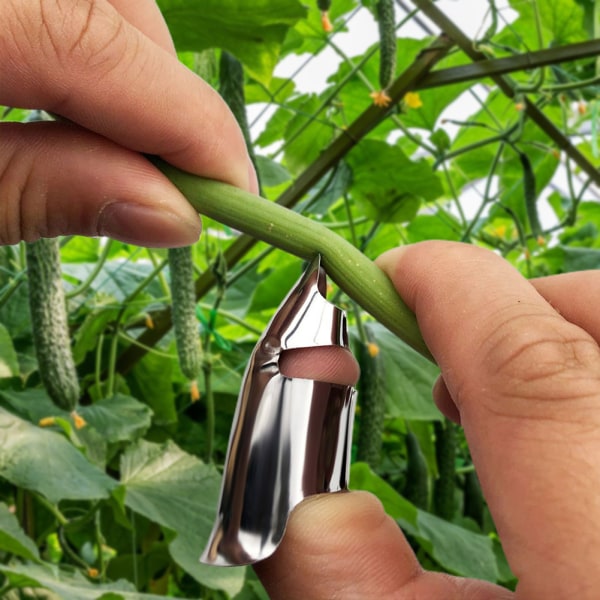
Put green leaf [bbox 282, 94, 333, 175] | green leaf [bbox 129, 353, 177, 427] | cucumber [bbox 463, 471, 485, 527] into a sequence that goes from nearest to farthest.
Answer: green leaf [bbox 129, 353, 177, 427] < green leaf [bbox 282, 94, 333, 175] < cucumber [bbox 463, 471, 485, 527]

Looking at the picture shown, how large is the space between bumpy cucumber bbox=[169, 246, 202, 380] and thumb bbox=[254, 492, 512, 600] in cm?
46

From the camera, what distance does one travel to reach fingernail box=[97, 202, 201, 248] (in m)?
0.33

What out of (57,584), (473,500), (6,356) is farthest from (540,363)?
(473,500)

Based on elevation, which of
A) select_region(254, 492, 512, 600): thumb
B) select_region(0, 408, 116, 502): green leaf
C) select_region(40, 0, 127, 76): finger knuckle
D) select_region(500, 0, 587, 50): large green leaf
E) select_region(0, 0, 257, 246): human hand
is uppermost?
select_region(500, 0, 587, 50): large green leaf

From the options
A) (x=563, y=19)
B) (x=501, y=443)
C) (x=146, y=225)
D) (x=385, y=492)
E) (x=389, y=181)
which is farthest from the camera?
(x=563, y=19)

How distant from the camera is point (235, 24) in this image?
0.77 m

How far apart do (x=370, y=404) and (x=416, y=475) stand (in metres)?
0.22

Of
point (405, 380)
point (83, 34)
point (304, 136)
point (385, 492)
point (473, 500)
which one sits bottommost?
point (473, 500)

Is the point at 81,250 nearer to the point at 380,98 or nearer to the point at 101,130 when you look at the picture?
the point at 380,98

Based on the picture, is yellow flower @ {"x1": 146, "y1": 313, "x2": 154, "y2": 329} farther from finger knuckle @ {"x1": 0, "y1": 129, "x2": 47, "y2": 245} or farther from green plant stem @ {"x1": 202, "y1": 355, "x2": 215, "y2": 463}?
finger knuckle @ {"x1": 0, "y1": 129, "x2": 47, "y2": 245}

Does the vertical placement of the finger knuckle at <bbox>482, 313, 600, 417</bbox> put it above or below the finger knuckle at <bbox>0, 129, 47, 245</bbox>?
below

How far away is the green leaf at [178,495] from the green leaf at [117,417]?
1.0 inches

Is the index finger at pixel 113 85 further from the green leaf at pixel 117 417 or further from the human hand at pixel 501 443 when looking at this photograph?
the green leaf at pixel 117 417

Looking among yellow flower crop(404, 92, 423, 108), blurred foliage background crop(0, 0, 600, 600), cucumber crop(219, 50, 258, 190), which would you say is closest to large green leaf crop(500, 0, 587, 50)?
blurred foliage background crop(0, 0, 600, 600)
